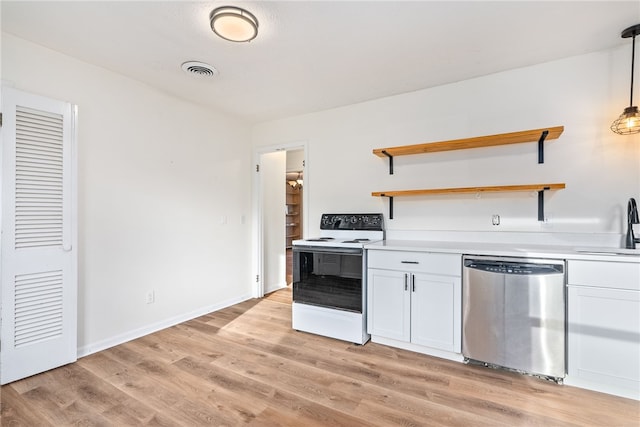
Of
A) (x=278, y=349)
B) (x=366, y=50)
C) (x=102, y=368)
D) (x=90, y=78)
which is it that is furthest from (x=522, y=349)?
(x=90, y=78)

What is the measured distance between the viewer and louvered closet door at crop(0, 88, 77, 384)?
2.11 m

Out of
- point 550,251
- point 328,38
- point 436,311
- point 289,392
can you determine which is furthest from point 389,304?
point 328,38

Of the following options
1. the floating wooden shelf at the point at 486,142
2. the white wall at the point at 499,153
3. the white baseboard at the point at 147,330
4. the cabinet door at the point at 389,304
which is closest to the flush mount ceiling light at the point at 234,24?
the floating wooden shelf at the point at 486,142

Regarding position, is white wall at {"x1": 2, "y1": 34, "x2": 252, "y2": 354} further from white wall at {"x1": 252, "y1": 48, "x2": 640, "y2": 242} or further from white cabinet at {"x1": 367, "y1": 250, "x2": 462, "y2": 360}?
white cabinet at {"x1": 367, "y1": 250, "x2": 462, "y2": 360}

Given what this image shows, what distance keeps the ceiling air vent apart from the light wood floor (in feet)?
8.20

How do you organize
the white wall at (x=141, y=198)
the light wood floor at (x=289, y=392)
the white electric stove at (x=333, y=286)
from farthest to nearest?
the white electric stove at (x=333, y=286)
the white wall at (x=141, y=198)
the light wood floor at (x=289, y=392)

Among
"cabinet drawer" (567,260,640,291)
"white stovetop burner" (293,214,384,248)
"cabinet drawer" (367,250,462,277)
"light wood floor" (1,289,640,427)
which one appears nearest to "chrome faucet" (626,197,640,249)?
"cabinet drawer" (567,260,640,291)

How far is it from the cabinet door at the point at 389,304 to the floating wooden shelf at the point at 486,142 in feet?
4.00

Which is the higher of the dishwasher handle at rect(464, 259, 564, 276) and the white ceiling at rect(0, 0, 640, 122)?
the white ceiling at rect(0, 0, 640, 122)

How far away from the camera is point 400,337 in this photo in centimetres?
261

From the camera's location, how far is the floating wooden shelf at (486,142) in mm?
2385

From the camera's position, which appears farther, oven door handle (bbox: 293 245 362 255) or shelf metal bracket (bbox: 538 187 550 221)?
oven door handle (bbox: 293 245 362 255)

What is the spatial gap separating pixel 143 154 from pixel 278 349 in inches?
91.5

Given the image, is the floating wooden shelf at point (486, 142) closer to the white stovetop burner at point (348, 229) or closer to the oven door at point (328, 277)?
the white stovetop burner at point (348, 229)
